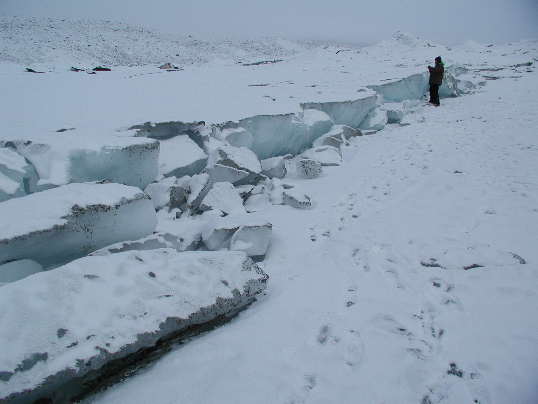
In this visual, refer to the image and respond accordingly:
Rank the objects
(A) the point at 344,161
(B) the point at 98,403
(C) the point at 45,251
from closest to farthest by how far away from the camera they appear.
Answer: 1. (B) the point at 98,403
2. (C) the point at 45,251
3. (A) the point at 344,161

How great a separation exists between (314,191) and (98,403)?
2.89 m

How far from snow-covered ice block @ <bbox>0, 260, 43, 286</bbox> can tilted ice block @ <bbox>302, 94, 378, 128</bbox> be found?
484 cm

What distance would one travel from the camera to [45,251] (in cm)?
166

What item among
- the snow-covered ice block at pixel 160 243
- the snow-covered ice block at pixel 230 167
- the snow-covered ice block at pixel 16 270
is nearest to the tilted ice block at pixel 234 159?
the snow-covered ice block at pixel 230 167

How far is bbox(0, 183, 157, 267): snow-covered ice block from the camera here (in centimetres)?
154

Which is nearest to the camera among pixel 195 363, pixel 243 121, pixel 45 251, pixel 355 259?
pixel 195 363

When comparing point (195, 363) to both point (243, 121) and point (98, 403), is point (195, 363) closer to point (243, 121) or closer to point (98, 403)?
point (98, 403)

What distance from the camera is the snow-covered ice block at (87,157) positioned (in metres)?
2.32

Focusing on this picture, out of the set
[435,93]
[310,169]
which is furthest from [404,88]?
[310,169]

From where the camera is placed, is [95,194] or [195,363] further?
[95,194]

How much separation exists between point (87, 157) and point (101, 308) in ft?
5.35

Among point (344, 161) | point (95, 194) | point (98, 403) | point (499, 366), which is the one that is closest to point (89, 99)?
point (95, 194)

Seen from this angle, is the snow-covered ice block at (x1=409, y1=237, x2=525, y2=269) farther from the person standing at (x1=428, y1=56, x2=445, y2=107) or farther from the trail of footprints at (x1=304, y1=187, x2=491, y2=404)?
the person standing at (x1=428, y1=56, x2=445, y2=107)

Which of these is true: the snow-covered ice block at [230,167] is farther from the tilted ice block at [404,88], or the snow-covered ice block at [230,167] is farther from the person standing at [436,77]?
the person standing at [436,77]
